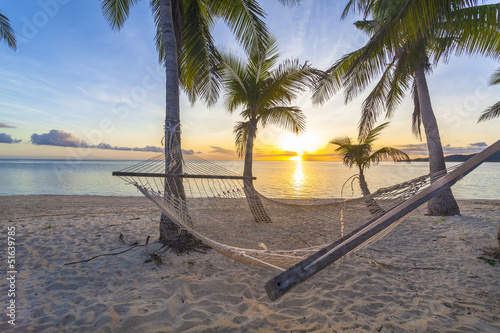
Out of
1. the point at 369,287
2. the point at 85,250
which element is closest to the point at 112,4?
the point at 85,250

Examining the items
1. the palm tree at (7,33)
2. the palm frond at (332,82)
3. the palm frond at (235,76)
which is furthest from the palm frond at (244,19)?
the palm tree at (7,33)

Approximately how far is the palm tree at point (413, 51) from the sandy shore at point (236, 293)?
2.49 meters

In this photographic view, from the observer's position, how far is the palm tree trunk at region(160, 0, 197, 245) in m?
2.70

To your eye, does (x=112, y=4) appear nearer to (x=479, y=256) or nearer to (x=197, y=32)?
(x=197, y=32)

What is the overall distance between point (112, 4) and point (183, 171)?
3.54 meters

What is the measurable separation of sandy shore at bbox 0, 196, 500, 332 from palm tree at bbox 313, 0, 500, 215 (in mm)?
2494

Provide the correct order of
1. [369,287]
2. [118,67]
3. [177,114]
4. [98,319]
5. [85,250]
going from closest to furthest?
[98,319], [369,287], [85,250], [177,114], [118,67]

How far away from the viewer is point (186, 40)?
3.68 meters

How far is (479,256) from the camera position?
242cm

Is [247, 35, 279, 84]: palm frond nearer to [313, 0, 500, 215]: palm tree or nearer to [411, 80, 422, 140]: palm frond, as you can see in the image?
[313, 0, 500, 215]: palm tree

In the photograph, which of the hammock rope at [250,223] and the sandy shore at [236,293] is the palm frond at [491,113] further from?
the hammock rope at [250,223]

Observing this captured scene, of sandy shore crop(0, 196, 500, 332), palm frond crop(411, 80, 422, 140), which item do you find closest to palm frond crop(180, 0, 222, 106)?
sandy shore crop(0, 196, 500, 332)

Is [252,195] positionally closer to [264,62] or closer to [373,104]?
[264,62]

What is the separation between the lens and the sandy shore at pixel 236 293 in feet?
4.66
